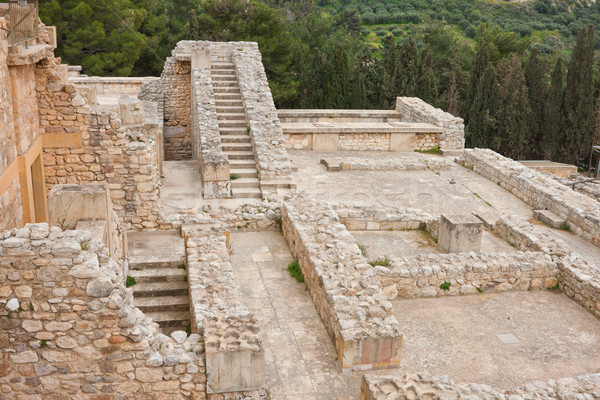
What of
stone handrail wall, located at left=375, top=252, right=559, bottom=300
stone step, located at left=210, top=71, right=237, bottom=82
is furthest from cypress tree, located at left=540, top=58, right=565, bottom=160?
stone handrail wall, located at left=375, top=252, right=559, bottom=300

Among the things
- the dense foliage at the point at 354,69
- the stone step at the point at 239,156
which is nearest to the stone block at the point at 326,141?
the stone step at the point at 239,156

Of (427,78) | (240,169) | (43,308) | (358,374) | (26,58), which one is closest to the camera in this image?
(43,308)

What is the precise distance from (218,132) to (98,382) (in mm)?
8456

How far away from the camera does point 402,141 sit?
18.2 metres

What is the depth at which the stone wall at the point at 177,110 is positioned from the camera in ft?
60.1

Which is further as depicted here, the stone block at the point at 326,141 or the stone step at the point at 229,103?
the stone block at the point at 326,141

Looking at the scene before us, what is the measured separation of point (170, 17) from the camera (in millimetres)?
34000

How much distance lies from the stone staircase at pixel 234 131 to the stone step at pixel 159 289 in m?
3.88

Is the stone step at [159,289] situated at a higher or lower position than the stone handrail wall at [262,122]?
lower

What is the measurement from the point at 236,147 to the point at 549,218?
272 inches

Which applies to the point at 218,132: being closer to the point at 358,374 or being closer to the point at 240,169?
the point at 240,169

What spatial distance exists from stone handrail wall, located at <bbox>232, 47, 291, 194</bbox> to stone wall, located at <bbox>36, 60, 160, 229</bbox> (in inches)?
109

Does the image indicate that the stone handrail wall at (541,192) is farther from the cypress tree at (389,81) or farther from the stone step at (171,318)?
the cypress tree at (389,81)

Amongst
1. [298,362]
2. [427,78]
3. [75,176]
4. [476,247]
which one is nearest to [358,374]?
[298,362]
